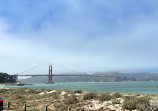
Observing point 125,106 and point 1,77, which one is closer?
point 125,106

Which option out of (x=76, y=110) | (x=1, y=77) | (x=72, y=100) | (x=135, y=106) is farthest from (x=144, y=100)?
(x=1, y=77)

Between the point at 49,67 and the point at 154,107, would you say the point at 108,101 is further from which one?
the point at 49,67

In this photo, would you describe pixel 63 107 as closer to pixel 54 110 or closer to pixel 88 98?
pixel 54 110

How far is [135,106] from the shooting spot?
15070 mm

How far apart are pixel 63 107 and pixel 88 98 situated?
16.0 feet

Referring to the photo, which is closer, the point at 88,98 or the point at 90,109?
the point at 90,109

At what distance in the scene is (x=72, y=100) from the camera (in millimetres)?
19469

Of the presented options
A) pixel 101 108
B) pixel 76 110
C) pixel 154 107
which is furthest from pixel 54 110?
pixel 154 107

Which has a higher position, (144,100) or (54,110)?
(144,100)

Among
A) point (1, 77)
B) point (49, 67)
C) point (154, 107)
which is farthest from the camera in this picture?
point (49, 67)

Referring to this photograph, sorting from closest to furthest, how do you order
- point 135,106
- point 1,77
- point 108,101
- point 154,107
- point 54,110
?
point 154,107
point 135,106
point 54,110
point 108,101
point 1,77

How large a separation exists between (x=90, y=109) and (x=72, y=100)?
3.92 meters

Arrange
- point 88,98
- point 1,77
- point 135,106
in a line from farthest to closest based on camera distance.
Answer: point 1,77, point 88,98, point 135,106

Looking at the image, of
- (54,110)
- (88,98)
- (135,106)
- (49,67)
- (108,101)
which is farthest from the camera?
(49,67)
